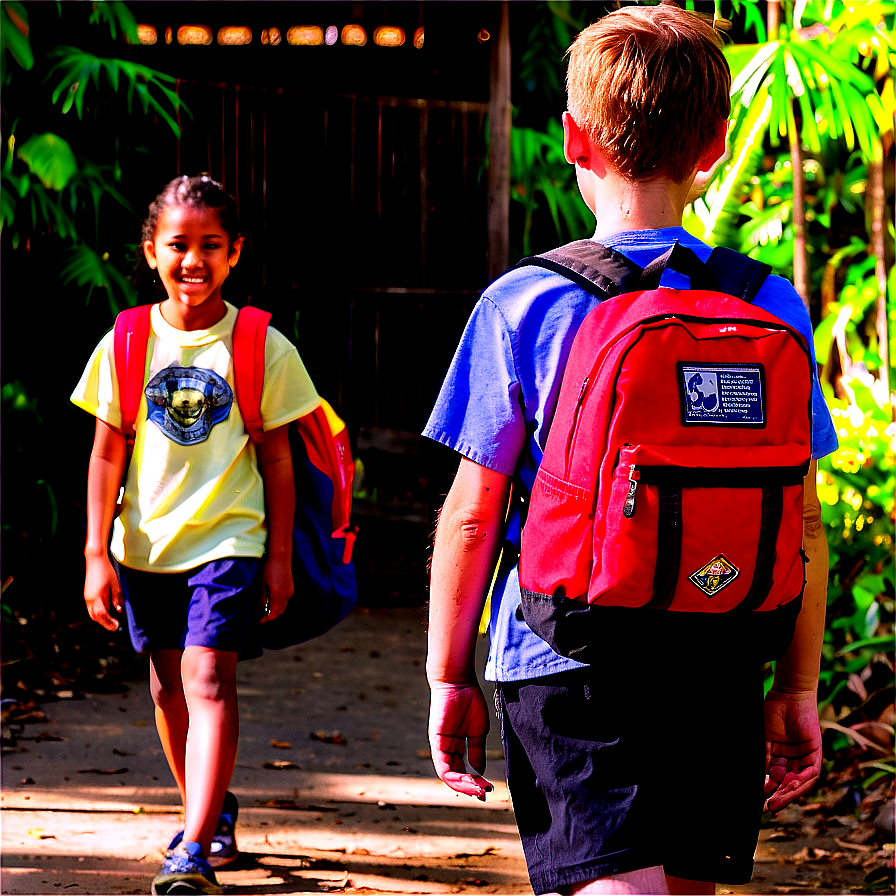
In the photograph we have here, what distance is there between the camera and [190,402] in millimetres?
3234

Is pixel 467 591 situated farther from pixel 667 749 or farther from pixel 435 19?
pixel 435 19

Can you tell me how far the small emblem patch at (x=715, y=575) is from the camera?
161cm

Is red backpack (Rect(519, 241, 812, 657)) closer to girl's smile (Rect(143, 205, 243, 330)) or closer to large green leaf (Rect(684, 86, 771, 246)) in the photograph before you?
girl's smile (Rect(143, 205, 243, 330))

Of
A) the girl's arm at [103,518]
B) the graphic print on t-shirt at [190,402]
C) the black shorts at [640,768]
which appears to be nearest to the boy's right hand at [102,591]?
the girl's arm at [103,518]

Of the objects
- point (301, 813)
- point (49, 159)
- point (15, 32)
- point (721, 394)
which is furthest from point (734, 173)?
point (721, 394)

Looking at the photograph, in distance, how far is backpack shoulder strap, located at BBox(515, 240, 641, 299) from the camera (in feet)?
5.65

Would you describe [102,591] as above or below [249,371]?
below

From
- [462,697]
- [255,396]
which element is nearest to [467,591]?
[462,697]

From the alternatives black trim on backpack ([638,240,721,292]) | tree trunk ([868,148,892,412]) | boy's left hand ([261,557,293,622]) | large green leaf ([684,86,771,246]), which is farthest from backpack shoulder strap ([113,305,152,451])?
tree trunk ([868,148,892,412])

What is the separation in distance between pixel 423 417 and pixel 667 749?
6.27 m

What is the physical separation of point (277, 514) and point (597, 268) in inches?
69.3

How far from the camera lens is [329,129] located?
7.64 m

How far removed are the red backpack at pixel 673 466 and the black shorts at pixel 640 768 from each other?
9 centimetres

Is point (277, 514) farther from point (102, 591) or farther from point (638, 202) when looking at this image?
point (638, 202)
